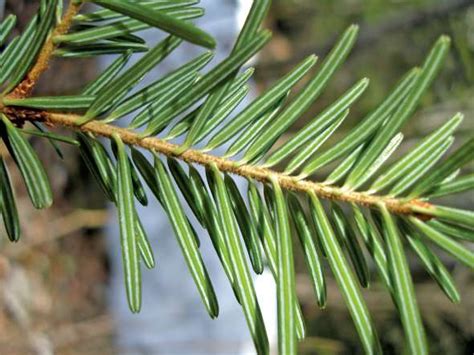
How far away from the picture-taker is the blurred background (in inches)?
42.9

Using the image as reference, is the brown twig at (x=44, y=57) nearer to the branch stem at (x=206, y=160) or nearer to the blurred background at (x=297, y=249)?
the branch stem at (x=206, y=160)

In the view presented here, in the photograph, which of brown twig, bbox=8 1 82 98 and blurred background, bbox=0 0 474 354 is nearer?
brown twig, bbox=8 1 82 98

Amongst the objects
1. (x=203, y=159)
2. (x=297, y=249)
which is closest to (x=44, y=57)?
(x=203, y=159)

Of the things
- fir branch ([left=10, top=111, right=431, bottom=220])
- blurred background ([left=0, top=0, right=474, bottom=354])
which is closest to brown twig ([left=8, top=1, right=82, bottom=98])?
fir branch ([left=10, top=111, right=431, bottom=220])

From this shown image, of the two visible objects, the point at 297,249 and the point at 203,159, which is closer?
the point at 203,159

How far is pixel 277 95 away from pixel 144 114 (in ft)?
0.18

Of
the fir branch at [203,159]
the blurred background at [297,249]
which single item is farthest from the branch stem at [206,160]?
the blurred background at [297,249]

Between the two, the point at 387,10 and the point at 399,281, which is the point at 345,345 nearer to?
the point at 387,10

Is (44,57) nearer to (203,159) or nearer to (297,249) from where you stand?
(203,159)

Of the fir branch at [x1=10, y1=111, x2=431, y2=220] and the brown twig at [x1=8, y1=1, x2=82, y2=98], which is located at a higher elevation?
the brown twig at [x1=8, y1=1, x2=82, y2=98]

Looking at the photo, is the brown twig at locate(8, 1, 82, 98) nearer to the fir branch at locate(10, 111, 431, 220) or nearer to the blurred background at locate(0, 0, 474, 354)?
the fir branch at locate(10, 111, 431, 220)

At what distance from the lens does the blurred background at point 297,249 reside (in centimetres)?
109

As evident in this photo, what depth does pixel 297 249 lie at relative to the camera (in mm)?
1352

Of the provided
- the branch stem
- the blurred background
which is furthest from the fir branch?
the blurred background
